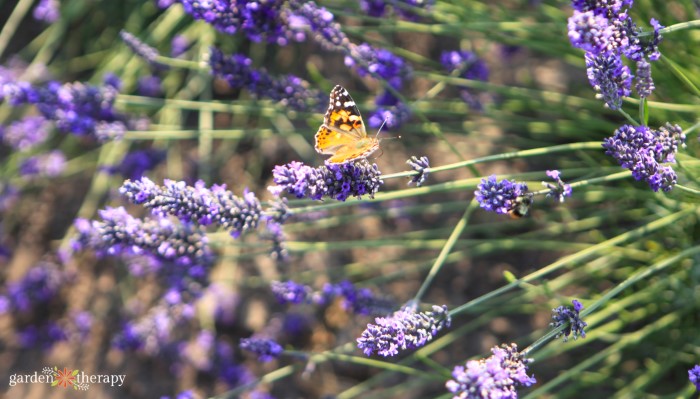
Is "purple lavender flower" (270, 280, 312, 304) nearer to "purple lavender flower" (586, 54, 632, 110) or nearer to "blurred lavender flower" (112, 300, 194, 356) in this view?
"blurred lavender flower" (112, 300, 194, 356)

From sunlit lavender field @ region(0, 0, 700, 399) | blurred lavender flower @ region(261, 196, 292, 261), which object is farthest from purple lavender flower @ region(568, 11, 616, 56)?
blurred lavender flower @ region(261, 196, 292, 261)

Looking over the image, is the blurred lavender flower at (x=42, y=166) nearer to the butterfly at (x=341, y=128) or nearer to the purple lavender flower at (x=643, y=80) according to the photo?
the butterfly at (x=341, y=128)

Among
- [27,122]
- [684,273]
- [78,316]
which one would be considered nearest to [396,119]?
[684,273]

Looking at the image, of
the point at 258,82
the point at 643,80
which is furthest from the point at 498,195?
the point at 258,82

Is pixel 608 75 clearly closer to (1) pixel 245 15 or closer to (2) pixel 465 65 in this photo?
(2) pixel 465 65

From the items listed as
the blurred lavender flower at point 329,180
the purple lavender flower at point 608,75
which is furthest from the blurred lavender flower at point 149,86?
the purple lavender flower at point 608,75

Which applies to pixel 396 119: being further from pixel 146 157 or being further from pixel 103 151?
pixel 103 151

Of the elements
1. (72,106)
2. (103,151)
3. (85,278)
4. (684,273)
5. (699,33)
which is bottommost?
(85,278)
